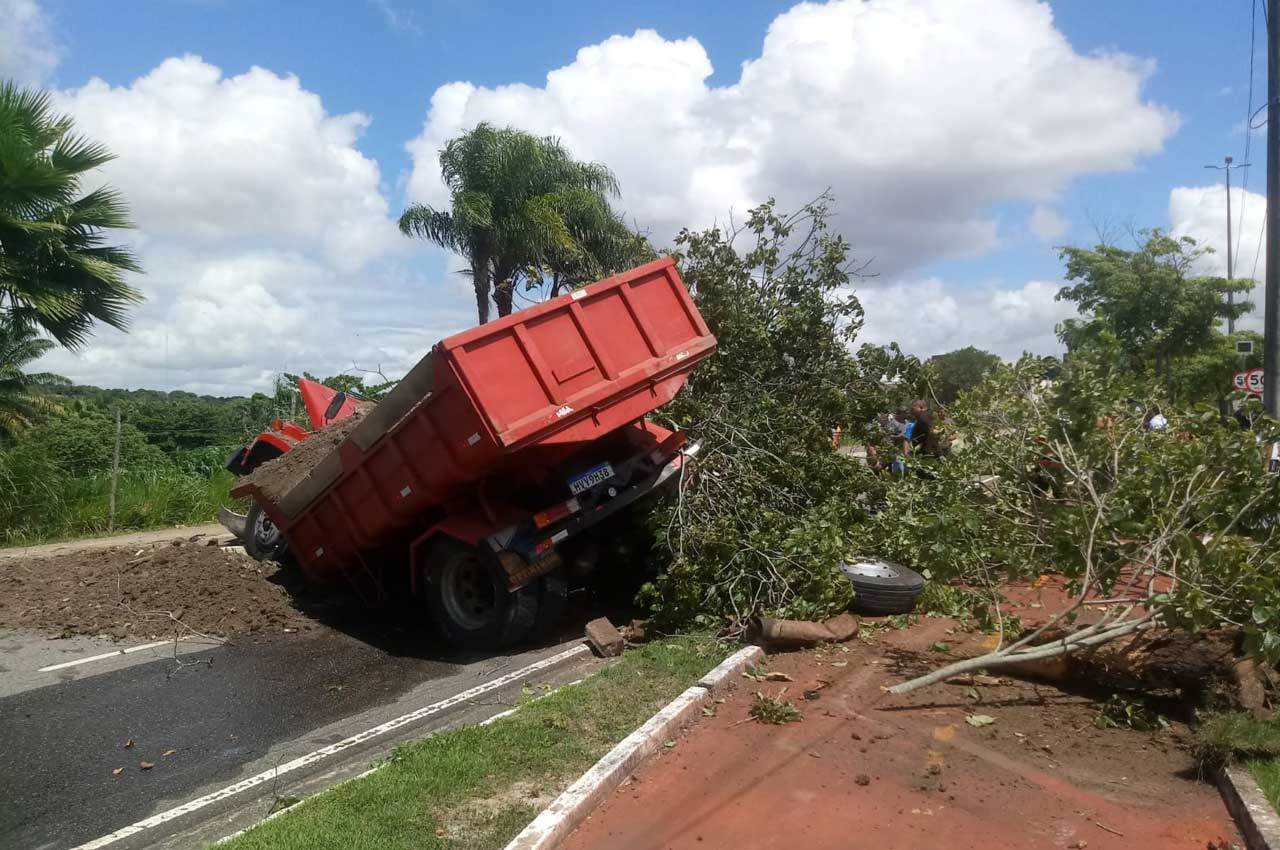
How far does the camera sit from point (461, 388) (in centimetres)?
691

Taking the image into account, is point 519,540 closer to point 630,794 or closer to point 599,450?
point 599,450

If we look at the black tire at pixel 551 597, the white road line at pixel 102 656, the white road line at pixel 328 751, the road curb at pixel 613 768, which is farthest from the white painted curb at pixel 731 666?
the white road line at pixel 102 656

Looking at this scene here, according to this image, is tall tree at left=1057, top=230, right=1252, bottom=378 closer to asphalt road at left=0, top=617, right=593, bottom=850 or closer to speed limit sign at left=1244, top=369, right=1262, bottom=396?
speed limit sign at left=1244, top=369, right=1262, bottom=396

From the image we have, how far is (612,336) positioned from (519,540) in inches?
70.1

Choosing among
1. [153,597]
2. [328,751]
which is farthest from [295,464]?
→ [328,751]

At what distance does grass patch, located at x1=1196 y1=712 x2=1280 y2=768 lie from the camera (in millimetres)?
4629

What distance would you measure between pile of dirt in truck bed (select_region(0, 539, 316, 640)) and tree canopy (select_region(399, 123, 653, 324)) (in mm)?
12246

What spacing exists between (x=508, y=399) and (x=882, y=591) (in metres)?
3.26

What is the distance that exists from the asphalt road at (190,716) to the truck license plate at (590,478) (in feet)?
4.35

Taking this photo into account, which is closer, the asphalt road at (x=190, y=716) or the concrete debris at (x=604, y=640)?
the asphalt road at (x=190, y=716)

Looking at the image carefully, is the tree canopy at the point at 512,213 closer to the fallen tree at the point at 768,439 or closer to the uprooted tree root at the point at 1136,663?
the fallen tree at the point at 768,439

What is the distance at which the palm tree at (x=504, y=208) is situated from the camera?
2162cm

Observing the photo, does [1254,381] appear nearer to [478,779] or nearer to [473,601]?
[473,601]

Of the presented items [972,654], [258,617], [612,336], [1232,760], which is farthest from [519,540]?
[1232,760]
